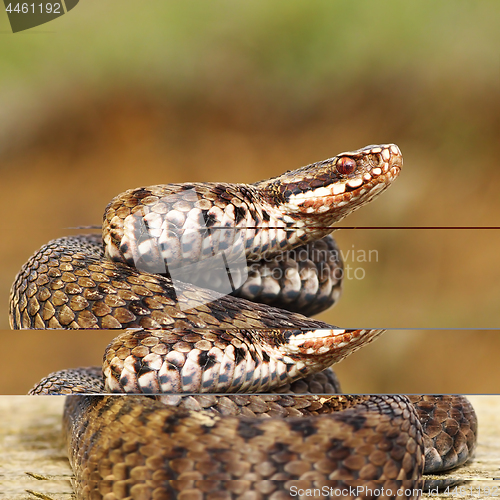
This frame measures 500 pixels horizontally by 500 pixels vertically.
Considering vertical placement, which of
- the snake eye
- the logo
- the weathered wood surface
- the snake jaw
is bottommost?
the weathered wood surface

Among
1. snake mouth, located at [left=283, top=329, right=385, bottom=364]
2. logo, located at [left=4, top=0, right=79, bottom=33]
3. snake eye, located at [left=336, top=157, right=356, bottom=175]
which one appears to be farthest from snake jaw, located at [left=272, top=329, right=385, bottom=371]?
logo, located at [left=4, top=0, right=79, bottom=33]

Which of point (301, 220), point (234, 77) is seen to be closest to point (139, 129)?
point (234, 77)

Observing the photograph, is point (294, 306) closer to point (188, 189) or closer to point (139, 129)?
point (188, 189)

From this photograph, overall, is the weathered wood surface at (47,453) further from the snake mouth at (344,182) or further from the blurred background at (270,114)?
the snake mouth at (344,182)

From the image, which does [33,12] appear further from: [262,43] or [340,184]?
[340,184]

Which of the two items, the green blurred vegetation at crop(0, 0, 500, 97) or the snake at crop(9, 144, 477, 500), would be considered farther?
the green blurred vegetation at crop(0, 0, 500, 97)

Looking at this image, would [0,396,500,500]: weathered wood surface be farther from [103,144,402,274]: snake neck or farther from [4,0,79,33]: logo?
[4,0,79,33]: logo
